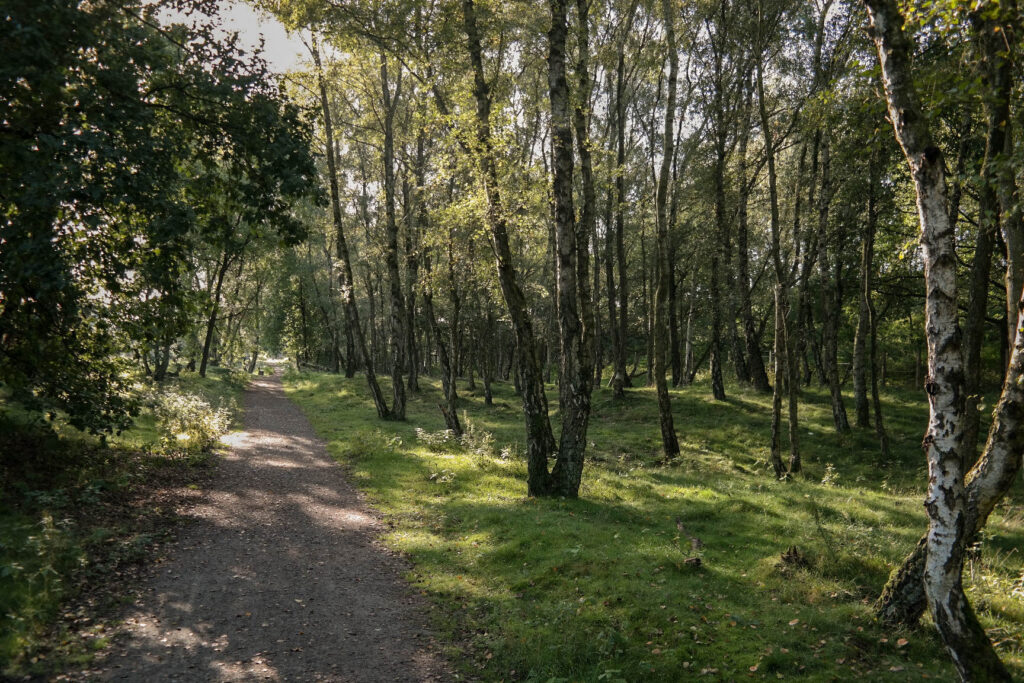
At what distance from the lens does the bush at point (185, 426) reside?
16.3 meters

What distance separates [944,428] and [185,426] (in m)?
19.8

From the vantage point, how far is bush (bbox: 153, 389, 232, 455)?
16.3 metres

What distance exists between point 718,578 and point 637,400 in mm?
20416

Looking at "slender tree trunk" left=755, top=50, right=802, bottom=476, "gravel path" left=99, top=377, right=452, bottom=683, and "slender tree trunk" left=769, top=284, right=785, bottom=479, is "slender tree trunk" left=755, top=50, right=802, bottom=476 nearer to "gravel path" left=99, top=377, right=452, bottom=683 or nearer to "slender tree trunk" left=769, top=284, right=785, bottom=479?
"slender tree trunk" left=769, top=284, right=785, bottom=479

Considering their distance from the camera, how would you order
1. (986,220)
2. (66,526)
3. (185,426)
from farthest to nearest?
1. (185,426)
2. (66,526)
3. (986,220)

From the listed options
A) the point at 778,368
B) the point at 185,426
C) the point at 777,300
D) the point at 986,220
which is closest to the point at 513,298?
the point at 777,300

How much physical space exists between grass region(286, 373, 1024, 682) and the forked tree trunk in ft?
3.11

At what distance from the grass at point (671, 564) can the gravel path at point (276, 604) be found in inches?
25.6

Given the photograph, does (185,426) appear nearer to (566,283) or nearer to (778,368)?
(566,283)

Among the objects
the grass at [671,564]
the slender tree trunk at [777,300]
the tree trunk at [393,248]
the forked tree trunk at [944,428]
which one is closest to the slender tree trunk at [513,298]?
the grass at [671,564]

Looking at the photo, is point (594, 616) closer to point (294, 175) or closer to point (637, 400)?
point (294, 175)

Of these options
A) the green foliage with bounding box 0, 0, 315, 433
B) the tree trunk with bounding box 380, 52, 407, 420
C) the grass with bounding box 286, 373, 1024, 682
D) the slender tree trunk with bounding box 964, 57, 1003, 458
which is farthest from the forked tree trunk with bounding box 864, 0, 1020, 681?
the tree trunk with bounding box 380, 52, 407, 420

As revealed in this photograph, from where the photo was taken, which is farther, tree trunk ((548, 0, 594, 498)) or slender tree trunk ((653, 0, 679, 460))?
slender tree trunk ((653, 0, 679, 460))

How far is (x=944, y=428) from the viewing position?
519 cm
